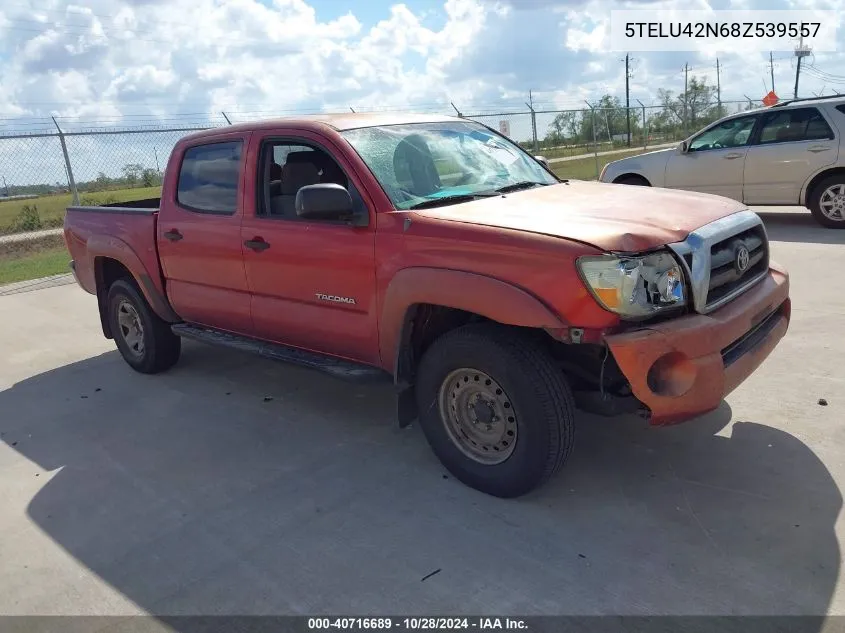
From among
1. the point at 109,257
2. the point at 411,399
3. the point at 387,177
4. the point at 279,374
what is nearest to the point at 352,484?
the point at 411,399

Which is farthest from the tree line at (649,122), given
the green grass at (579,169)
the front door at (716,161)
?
the front door at (716,161)

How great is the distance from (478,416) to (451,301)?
0.61 metres

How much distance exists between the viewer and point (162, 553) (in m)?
3.34

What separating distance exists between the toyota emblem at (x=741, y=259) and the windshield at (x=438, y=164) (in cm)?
132

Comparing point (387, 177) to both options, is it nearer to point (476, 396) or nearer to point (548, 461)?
point (476, 396)

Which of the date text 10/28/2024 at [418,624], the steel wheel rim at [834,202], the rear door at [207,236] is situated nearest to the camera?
the date text 10/28/2024 at [418,624]


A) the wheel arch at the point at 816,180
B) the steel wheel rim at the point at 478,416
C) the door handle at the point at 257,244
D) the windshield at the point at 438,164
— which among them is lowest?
the steel wheel rim at the point at 478,416

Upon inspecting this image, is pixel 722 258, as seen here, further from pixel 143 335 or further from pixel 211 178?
pixel 143 335

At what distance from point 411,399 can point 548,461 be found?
90 centimetres

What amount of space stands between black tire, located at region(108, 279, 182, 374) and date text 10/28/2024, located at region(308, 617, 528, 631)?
3578 millimetres

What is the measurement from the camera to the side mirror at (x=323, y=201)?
3729mm

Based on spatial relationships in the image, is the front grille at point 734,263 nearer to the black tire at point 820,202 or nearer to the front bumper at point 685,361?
the front bumper at point 685,361

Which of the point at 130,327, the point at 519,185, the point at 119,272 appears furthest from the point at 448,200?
the point at 119,272

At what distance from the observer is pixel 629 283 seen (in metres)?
3.07
